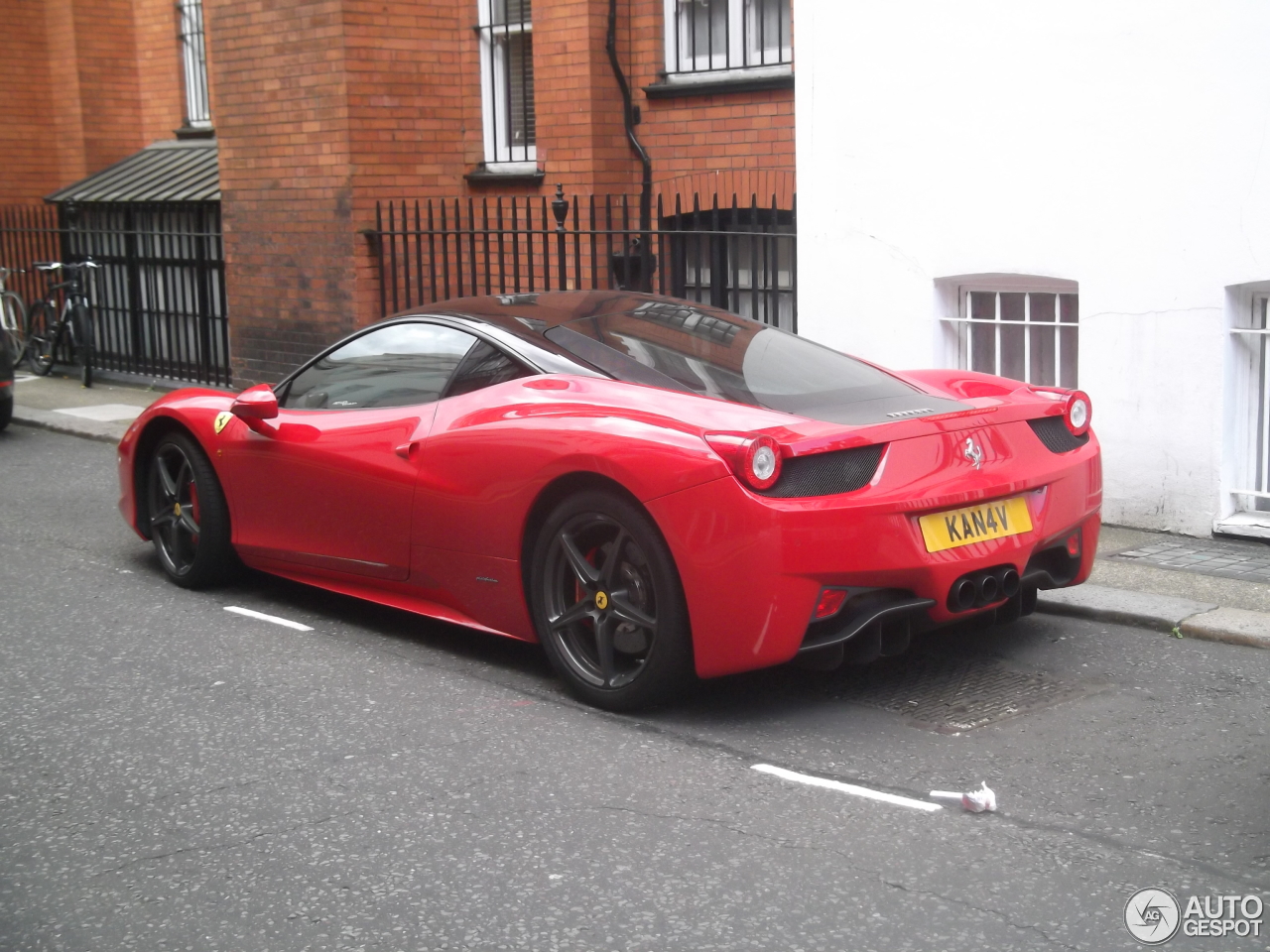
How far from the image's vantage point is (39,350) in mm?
16609

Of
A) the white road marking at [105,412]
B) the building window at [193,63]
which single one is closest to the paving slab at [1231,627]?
the white road marking at [105,412]

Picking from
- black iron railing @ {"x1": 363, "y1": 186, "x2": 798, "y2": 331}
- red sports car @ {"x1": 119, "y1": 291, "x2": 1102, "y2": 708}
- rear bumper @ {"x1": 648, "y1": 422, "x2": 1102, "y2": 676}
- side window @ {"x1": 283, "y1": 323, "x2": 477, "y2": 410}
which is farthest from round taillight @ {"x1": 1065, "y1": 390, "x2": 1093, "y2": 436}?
black iron railing @ {"x1": 363, "y1": 186, "x2": 798, "y2": 331}

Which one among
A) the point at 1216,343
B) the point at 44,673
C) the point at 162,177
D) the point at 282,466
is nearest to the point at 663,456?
the point at 282,466

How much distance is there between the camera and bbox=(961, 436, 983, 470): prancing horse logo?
16.3 feet

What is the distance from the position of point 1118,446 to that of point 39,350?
12.8 metres

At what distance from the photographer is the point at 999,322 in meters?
8.30

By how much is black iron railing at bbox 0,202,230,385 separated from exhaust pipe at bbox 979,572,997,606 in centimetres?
1064

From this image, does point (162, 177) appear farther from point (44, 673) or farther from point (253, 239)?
point (44, 673)

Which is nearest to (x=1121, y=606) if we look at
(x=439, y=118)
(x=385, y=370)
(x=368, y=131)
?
(x=385, y=370)

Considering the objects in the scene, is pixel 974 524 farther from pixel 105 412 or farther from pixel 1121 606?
pixel 105 412

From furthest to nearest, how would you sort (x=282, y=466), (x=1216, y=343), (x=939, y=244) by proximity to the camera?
(x=939, y=244) → (x=1216, y=343) → (x=282, y=466)

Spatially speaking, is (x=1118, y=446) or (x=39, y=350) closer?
(x=1118, y=446)

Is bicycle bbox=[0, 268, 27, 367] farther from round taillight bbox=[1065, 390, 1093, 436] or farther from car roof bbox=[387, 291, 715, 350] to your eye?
round taillight bbox=[1065, 390, 1093, 436]

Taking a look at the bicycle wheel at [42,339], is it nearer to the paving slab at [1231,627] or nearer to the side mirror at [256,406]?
the side mirror at [256,406]
